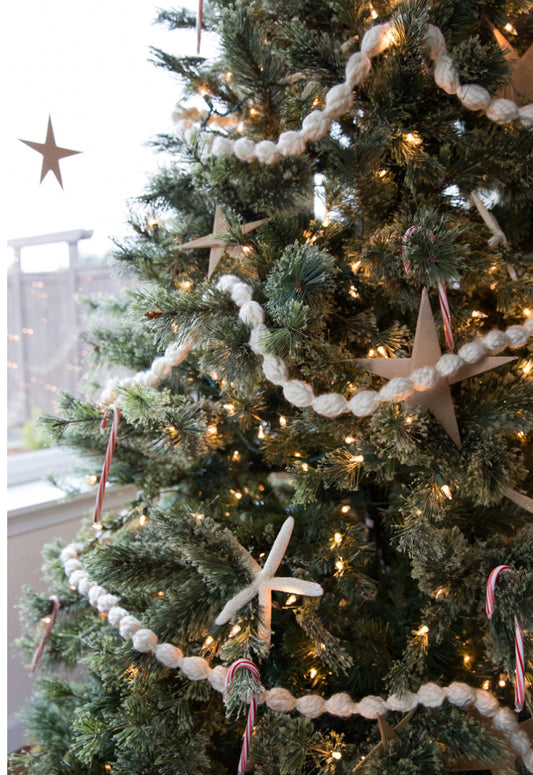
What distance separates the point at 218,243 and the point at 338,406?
0.27 metres

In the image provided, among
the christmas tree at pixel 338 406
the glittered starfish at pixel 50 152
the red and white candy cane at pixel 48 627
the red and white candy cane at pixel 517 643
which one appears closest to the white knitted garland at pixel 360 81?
the christmas tree at pixel 338 406

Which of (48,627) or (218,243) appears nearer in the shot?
(218,243)

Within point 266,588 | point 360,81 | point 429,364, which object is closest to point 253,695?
point 266,588

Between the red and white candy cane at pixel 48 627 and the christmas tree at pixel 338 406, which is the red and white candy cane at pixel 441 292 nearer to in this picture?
the christmas tree at pixel 338 406

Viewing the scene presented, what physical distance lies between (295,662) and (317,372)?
0.38m

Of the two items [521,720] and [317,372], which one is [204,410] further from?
[521,720]

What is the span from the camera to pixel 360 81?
60cm

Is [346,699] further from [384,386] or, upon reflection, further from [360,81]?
[360,81]

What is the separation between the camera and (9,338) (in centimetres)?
136

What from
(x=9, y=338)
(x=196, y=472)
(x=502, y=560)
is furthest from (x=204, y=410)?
(x=9, y=338)

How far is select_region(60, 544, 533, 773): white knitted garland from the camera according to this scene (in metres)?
0.62

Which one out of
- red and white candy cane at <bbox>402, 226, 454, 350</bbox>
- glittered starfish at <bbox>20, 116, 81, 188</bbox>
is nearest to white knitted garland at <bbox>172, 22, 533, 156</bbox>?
red and white candy cane at <bbox>402, 226, 454, 350</bbox>

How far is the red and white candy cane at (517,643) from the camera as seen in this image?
55 cm

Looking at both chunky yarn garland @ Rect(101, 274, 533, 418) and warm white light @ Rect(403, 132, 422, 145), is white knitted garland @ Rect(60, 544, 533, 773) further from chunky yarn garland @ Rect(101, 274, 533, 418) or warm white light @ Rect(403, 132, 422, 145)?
warm white light @ Rect(403, 132, 422, 145)
